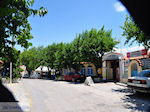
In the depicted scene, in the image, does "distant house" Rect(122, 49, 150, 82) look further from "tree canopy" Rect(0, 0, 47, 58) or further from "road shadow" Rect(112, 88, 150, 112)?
"tree canopy" Rect(0, 0, 47, 58)

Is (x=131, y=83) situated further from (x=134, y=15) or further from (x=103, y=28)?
(x=103, y=28)

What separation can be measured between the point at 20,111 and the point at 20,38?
11.0 ft

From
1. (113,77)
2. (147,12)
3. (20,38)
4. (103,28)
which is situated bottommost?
(113,77)

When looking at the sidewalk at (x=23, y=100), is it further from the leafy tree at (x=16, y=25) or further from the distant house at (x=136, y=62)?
the distant house at (x=136, y=62)

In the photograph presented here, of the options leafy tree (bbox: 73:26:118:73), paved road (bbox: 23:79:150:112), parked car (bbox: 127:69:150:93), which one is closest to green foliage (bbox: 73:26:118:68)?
leafy tree (bbox: 73:26:118:73)

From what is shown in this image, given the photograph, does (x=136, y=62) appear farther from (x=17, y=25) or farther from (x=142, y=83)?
(x=17, y=25)

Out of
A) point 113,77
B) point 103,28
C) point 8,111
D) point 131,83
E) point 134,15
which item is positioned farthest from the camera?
point 113,77

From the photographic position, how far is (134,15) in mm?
1492

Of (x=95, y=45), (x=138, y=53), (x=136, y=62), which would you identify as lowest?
(x=136, y=62)

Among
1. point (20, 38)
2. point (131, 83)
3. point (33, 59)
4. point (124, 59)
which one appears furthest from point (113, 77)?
point (33, 59)

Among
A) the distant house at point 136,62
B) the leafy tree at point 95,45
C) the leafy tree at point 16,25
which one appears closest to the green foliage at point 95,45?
the leafy tree at point 95,45

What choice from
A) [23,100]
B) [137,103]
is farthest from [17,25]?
[137,103]

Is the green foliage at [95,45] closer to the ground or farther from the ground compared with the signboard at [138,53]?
farther from the ground

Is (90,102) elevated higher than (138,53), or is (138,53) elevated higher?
(138,53)
